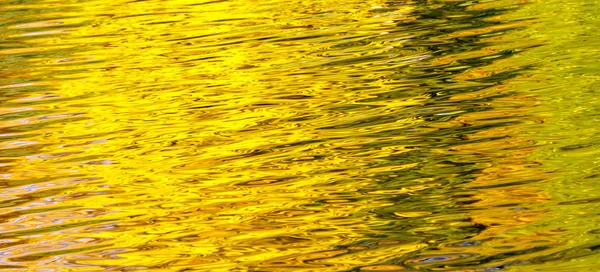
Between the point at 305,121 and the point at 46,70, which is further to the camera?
the point at 46,70

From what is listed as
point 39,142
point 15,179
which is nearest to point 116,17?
point 39,142

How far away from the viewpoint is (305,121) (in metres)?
4.89

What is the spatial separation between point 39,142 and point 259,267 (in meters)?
2.04

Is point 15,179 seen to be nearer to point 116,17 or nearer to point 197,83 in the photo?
point 197,83

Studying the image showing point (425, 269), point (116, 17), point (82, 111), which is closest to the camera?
point (425, 269)

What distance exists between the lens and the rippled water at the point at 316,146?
3.33m

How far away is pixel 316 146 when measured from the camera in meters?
4.46

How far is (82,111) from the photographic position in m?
5.49

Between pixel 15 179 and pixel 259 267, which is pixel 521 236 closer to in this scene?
pixel 259 267

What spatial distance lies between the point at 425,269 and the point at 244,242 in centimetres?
64

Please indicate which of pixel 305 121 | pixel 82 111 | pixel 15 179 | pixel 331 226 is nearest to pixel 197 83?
pixel 82 111

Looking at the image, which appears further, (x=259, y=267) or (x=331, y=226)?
(x=331, y=226)

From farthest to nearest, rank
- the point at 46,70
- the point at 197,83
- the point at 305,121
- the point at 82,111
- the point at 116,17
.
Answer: the point at 116,17 < the point at 46,70 < the point at 197,83 < the point at 82,111 < the point at 305,121

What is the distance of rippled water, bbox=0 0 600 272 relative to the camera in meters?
3.33
